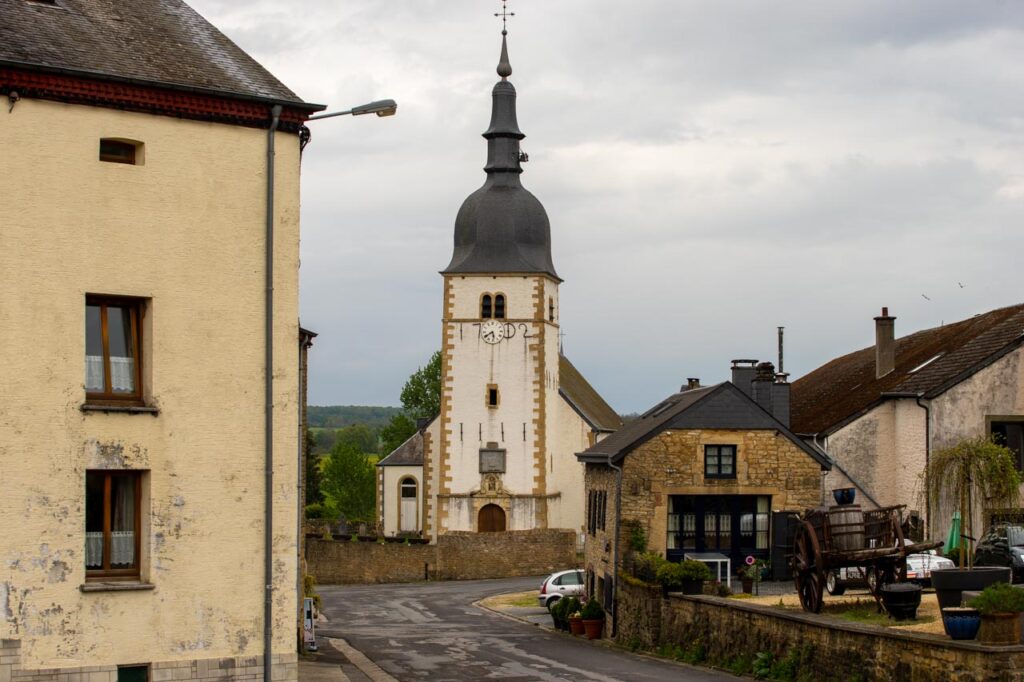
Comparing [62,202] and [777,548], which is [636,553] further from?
[62,202]

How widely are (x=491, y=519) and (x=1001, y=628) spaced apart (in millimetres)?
49678

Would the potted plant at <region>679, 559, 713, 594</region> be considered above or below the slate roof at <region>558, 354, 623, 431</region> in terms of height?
below

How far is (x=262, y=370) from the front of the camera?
20.2 m

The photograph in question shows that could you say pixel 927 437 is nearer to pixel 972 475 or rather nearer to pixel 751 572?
pixel 972 475

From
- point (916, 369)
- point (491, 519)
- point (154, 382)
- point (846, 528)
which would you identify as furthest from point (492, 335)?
point (154, 382)

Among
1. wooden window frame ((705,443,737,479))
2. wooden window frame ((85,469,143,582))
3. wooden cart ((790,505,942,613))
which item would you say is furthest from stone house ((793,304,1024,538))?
wooden window frame ((85,469,143,582))

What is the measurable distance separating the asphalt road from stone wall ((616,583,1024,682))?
0.83 metres

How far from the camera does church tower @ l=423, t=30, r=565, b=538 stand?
7162 cm

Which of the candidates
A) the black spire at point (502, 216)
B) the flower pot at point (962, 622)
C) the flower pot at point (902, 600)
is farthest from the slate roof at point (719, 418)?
the black spire at point (502, 216)

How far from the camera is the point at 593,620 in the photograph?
4222cm

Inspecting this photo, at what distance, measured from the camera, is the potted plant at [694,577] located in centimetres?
3594

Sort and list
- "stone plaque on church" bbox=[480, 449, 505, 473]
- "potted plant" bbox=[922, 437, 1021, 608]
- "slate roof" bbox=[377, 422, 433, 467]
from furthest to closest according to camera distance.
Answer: "slate roof" bbox=[377, 422, 433, 467] → "stone plaque on church" bbox=[480, 449, 505, 473] → "potted plant" bbox=[922, 437, 1021, 608]

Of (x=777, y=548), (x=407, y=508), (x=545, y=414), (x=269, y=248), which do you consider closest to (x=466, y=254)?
(x=545, y=414)

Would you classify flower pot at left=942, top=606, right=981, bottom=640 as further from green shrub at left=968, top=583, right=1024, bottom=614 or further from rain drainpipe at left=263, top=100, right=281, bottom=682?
rain drainpipe at left=263, top=100, right=281, bottom=682
